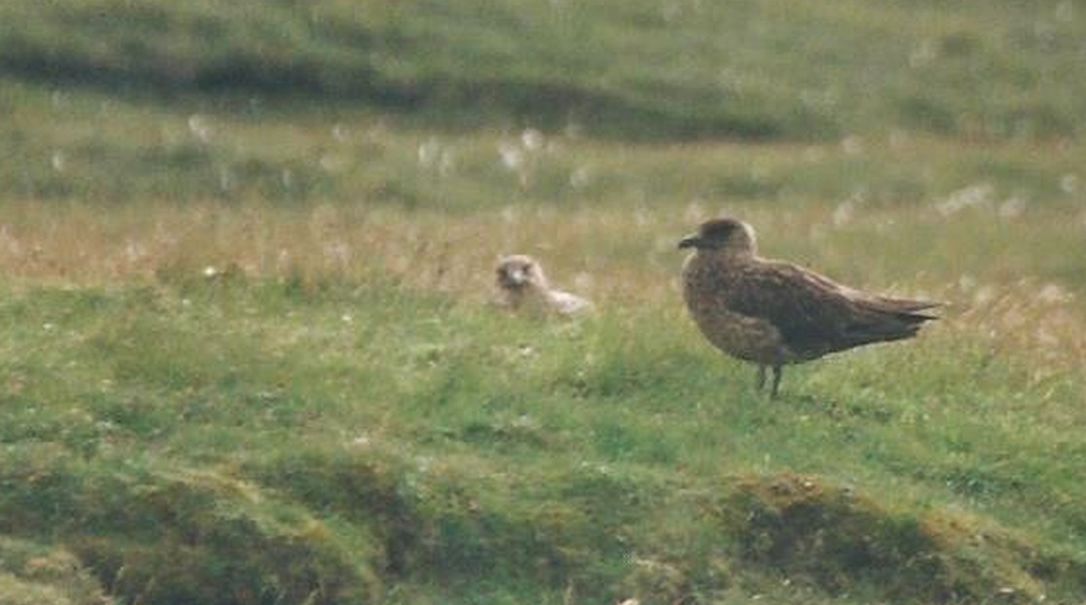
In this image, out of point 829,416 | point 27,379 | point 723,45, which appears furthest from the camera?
point 723,45

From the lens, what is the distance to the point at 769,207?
25719 millimetres

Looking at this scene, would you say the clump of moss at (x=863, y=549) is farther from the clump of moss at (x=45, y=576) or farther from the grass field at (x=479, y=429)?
the clump of moss at (x=45, y=576)

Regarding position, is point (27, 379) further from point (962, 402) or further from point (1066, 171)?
point (1066, 171)

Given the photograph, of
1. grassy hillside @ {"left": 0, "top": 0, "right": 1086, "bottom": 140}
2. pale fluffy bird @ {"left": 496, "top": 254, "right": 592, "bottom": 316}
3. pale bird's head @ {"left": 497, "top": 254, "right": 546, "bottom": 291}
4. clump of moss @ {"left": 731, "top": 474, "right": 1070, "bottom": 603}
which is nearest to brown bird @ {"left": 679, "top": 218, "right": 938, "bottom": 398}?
clump of moss @ {"left": 731, "top": 474, "right": 1070, "bottom": 603}

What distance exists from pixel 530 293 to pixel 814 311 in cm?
275

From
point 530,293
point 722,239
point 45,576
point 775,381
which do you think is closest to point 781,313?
point 775,381

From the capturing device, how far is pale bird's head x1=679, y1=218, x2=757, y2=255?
1272 cm

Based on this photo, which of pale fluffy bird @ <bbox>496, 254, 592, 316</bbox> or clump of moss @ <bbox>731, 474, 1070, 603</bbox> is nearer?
clump of moss @ <bbox>731, 474, 1070, 603</bbox>

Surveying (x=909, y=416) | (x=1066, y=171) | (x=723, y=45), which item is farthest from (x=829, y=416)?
(x=723, y=45)

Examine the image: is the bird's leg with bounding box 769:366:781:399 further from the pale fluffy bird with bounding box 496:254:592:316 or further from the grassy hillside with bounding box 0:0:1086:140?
the grassy hillside with bounding box 0:0:1086:140

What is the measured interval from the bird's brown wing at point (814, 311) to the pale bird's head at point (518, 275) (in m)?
2.57

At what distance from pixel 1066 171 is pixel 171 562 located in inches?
750

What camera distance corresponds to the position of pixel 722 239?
12750 mm

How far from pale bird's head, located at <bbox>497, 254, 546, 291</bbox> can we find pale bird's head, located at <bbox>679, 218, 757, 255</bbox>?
2156mm
